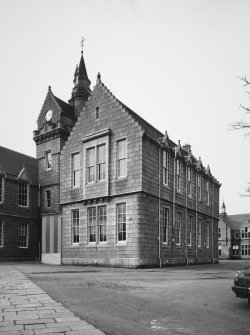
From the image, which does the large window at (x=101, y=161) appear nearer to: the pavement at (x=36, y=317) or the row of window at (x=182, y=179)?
the row of window at (x=182, y=179)

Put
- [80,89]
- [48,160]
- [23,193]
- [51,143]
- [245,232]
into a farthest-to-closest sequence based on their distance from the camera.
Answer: [245,232]
[80,89]
[48,160]
[51,143]
[23,193]

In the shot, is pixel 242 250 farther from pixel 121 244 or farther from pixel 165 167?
pixel 121 244

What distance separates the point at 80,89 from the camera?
44688 mm

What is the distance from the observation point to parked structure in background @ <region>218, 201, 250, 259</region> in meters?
89.0

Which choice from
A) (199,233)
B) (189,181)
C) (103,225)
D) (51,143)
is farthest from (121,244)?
(51,143)

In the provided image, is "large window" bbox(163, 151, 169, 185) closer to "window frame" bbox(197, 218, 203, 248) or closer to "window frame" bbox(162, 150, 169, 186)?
"window frame" bbox(162, 150, 169, 186)

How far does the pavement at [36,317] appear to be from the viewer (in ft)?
19.7

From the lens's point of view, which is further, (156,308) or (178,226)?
(178,226)

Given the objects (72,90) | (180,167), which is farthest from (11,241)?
(72,90)

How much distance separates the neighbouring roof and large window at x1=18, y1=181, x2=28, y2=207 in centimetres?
6586

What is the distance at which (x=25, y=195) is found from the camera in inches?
1457

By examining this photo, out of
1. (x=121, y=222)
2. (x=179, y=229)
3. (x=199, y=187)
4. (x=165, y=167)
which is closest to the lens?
(x=121, y=222)

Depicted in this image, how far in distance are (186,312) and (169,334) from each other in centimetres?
207

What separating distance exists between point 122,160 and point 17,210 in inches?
590
